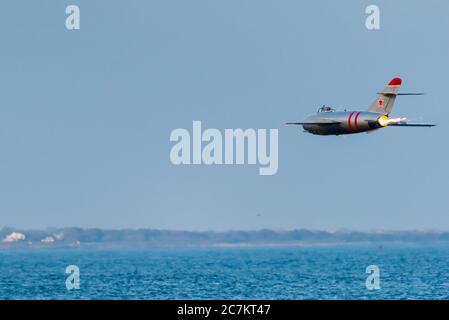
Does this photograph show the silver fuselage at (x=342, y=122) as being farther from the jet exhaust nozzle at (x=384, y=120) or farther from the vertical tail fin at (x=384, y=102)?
the vertical tail fin at (x=384, y=102)

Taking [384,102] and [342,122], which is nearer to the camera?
[342,122]

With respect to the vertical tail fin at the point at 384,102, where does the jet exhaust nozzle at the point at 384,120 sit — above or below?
below

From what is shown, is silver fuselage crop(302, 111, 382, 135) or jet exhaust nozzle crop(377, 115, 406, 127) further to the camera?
silver fuselage crop(302, 111, 382, 135)

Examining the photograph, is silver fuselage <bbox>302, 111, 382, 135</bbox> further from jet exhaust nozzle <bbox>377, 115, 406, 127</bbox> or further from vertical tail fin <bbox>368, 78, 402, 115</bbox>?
vertical tail fin <bbox>368, 78, 402, 115</bbox>

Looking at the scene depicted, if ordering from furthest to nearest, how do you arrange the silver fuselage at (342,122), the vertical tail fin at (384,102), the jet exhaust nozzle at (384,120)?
1. the vertical tail fin at (384,102)
2. the silver fuselage at (342,122)
3. the jet exhaust nozzle at (384,120)

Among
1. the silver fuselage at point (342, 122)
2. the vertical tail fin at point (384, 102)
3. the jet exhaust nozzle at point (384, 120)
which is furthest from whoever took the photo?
the vertical tail fin at point (384, 102)

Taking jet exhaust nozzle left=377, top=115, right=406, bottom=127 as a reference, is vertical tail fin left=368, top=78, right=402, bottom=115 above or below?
above

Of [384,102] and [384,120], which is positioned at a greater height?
[384,102]

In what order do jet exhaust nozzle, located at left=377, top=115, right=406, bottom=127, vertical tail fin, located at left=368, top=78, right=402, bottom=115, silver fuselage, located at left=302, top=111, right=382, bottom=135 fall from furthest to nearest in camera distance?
vertical tail fin, located at left=368, top=78, right=402, bottom=115
silver fuselage, located at left=302, top=111, right=382, bottom=135
jet exhaust nozzle, located at left=377, top=115, right=406, bottom=127
